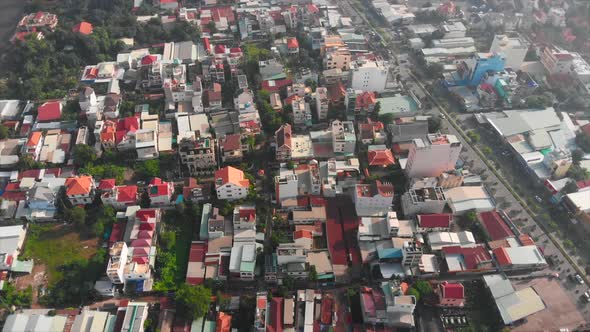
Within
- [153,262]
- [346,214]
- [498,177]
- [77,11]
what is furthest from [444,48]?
[77,11]

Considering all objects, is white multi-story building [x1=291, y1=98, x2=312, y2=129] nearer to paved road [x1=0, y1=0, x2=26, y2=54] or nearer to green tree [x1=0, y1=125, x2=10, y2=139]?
green tree [x1=0, y1=125, x2=10, y2=139]

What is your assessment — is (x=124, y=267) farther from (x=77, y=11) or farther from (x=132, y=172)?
(x=77, y=11)

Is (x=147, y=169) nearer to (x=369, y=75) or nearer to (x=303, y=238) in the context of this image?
(x=303, y=238)

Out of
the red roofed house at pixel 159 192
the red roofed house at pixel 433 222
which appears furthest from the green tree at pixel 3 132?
the red roofed house at pixel 433 222

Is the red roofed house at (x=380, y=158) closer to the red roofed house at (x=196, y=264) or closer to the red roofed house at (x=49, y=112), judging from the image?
the red roofed house at (x=196, y=264)

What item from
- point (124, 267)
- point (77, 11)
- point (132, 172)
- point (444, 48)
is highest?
point (77, 11)

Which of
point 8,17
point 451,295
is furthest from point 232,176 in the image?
point 8,17
